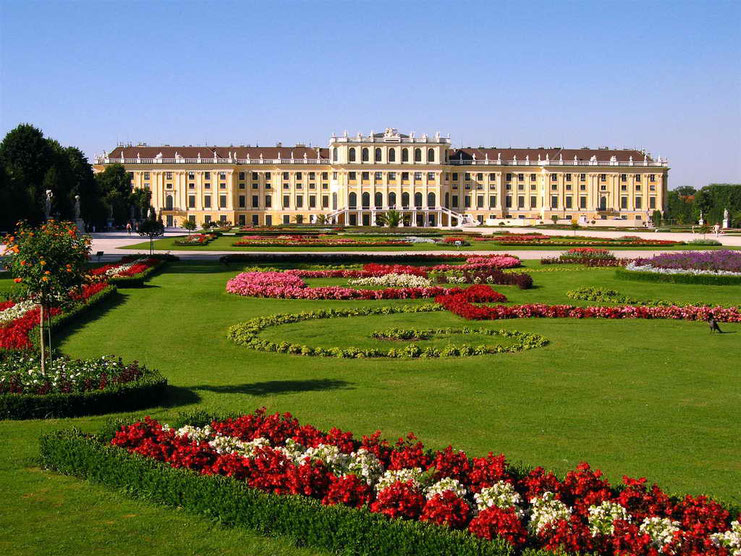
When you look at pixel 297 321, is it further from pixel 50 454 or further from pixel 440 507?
pixel 440 507

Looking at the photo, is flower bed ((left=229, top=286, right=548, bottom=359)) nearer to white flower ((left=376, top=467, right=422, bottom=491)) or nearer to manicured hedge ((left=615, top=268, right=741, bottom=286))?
white flower ((left=376, top=467, right=422, bottom=491))

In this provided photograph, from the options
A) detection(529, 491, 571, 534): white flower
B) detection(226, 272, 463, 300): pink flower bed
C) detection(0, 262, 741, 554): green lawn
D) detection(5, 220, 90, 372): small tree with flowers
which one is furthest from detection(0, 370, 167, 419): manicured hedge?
detection(226, 272, 463, 300): pink flower bed

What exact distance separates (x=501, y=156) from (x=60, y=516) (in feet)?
316

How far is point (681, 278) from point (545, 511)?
61.7ft

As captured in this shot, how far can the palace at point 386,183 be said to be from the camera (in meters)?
94.6

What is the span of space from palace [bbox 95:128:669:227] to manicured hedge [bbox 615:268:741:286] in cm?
6908

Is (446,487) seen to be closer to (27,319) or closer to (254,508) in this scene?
(254,508)

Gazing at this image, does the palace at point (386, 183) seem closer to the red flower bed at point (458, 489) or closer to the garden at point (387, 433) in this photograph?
the garden at point (387, 433)

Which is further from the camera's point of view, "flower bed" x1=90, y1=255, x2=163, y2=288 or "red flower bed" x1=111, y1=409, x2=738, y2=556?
"flower bed" x1=90, y1=255, x2=163, y2=288

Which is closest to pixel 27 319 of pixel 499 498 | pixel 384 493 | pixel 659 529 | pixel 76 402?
pixel 76 402

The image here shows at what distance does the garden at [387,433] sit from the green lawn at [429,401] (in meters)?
0.03

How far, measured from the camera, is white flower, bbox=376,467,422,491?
5.86 meters

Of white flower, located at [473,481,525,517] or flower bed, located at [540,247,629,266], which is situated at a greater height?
flower bed, located at [540,247,629,266]

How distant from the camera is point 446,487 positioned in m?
5.79
